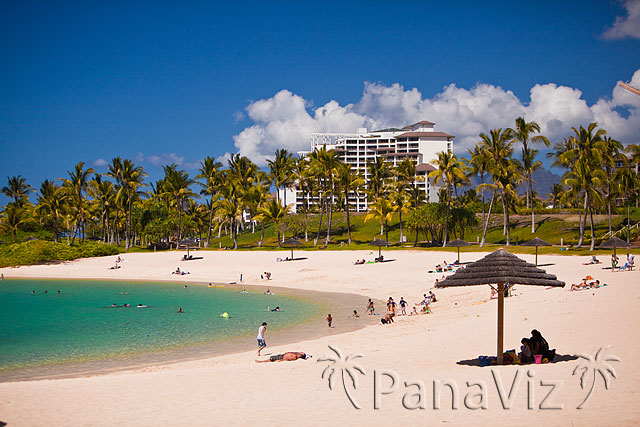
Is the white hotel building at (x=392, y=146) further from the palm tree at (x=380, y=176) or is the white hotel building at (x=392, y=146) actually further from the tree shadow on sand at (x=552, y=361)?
the tree shadow on sand at (x=552, y=361)

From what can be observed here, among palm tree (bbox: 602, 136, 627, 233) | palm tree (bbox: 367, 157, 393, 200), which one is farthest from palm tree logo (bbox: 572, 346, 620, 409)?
palm tree (bbox: 367, 157, 393, 200)

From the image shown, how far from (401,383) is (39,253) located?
190 feet

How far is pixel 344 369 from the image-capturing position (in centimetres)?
1366

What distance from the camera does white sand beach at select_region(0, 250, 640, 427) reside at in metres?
9.48

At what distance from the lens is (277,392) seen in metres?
11.8

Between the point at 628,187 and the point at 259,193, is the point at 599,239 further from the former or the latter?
the point at 259,193

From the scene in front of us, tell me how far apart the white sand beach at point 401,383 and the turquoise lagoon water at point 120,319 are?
433cm

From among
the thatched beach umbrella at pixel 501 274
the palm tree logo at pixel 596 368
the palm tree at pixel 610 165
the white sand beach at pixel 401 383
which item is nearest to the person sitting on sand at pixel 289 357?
the white sand beach at pixel 401 383

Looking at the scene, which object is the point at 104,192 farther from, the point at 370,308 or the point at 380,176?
the point at 370,308

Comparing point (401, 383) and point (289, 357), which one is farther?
point (289, 357)

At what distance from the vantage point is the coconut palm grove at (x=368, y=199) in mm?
56003

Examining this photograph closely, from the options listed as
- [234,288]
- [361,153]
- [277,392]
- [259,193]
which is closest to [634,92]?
[277,392]

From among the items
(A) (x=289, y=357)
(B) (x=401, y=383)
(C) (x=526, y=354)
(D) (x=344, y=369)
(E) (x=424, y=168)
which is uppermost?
(E) (x=424, y=168)

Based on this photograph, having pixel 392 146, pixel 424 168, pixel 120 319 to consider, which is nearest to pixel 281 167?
pixel 120 319
